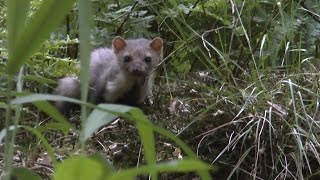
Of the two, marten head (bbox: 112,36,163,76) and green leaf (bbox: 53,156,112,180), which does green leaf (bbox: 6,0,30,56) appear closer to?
green leaf (bbox: 53,156,112,180)

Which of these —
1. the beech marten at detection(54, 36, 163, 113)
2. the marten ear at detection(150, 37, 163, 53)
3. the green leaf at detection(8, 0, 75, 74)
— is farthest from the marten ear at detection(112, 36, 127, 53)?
the green leaf at detection(8, 0, 75, 74)

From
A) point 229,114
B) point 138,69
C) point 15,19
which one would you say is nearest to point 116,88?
point 138,69

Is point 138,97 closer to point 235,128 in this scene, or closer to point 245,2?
point 245,2

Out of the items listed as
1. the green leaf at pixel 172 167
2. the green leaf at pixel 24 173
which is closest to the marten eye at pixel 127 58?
the green leaf at pixel 24 173

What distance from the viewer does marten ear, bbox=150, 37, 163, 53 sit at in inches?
248

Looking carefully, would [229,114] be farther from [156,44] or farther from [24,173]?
[24,173]

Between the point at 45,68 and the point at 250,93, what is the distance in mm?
1500

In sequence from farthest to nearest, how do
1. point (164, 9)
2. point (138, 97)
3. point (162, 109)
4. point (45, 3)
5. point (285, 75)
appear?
point (138, 97) → point (164, 9) → point (162, 109) → point (285, 75) → point (45, 3)

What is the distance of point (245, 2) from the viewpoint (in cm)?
538

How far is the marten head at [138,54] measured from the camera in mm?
6368

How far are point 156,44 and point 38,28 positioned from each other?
17.6 ft

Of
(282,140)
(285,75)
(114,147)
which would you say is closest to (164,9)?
(285,75)

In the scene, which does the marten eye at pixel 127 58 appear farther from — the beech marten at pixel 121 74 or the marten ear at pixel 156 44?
the marten ear at pixel 156 44

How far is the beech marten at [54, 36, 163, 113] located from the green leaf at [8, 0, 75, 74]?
5.13m
